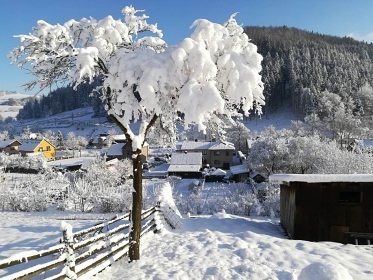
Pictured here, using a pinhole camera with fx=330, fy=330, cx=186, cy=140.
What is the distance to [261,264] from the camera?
30.5 feet

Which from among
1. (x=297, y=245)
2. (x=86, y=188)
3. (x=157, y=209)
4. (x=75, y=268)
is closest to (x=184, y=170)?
(x=86, y=188)

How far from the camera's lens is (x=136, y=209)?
9414mm

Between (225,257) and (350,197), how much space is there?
26.4 feet

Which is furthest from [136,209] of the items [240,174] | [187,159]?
[187,159]

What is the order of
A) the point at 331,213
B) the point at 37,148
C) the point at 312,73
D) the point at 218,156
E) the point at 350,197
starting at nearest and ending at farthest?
the point at 331,213 < the point at 350,197 < the point at 218,156 < the point at 37,148 < the point at 312,73

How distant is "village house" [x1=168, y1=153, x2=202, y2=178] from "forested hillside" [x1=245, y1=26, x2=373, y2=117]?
55658mm

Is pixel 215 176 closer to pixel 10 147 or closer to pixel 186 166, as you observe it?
pixel 186 166

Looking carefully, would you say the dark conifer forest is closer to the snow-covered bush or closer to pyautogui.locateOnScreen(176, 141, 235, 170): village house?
pyautogui.locateOnScreen(176, 141, 235, 170): village house

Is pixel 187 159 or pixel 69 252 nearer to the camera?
pixel 69 252

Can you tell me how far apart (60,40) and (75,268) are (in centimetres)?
552

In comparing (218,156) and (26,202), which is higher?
(218,156)

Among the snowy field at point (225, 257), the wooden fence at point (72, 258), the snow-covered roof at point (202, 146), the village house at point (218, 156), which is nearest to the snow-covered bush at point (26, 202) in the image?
the snowy field at point (225, 257)

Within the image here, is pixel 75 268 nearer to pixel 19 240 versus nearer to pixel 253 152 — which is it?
pixel 19 240

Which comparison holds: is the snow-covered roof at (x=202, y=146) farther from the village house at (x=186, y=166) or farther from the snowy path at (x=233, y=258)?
the snowy path at (x=233, y=258)
